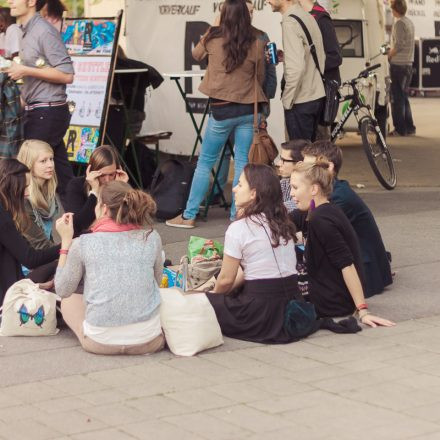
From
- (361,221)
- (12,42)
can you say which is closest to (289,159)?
(361,221)

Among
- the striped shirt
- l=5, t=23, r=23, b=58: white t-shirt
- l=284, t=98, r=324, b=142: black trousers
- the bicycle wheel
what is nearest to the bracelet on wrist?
l=284, t=98, r=324, b=142: black trousers

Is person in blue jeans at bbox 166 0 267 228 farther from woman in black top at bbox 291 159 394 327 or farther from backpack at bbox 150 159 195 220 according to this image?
woman in black top at bbox 291 159 394 327

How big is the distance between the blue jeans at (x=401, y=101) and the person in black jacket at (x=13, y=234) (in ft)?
36.2

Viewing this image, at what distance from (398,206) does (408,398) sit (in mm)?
5521

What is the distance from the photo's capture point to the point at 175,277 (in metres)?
7.08

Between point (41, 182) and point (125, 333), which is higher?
point (41, 182)

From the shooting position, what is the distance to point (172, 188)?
32.6 feet

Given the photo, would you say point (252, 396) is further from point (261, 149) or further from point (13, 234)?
point (261, 149)

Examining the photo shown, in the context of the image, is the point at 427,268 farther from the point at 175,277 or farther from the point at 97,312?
the point at 97,312

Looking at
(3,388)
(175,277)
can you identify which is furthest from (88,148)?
(3,388)

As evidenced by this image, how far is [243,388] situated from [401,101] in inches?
482

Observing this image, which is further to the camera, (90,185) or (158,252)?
(90,185)

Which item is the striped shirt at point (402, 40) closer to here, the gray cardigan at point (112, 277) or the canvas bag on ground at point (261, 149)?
the canvas bag on ground at point (261, 149)

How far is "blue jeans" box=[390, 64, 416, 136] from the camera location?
1700 cm
